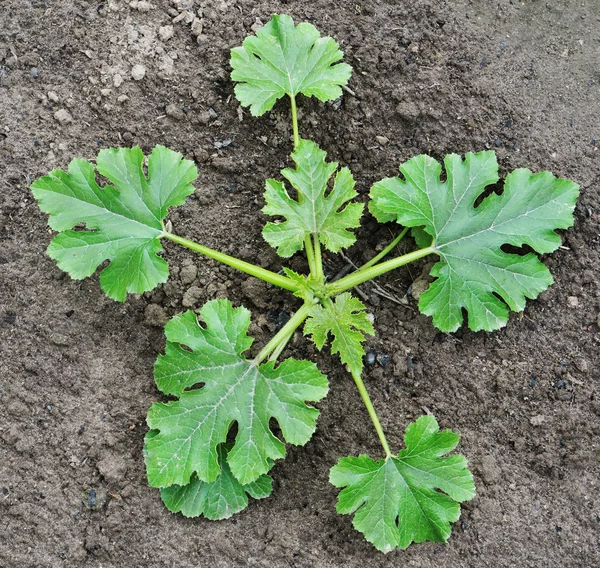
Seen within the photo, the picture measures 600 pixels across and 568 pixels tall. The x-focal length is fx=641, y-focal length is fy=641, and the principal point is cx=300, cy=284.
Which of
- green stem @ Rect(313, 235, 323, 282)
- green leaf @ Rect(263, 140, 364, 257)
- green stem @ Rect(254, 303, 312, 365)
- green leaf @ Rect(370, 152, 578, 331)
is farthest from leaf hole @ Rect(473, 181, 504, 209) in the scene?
green stem @ Rect(254, 303, 312, 365)

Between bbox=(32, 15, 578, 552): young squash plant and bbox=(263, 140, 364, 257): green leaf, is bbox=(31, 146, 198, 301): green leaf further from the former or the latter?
bbox=(263, 140, 364, 257): green leaf

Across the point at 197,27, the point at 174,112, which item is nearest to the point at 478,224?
the point at 174,112

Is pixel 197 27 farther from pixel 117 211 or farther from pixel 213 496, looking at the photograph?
pixel 213 496

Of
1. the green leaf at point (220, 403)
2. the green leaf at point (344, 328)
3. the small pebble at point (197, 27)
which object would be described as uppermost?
the small pebble at point (197, 27)

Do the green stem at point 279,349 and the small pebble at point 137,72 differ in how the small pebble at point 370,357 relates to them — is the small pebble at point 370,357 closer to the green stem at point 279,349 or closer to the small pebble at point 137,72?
the green stem at point 279,349

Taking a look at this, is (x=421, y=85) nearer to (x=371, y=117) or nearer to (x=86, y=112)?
(x=371, y=117)

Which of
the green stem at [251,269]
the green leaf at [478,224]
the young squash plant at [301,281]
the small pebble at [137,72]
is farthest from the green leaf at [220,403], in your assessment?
the small pebble at [137,72]

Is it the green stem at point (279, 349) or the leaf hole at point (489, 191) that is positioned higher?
the leaf hole at point (489, 191)

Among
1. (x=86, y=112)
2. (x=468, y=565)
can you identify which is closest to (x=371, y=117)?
(x=86, y=112)
